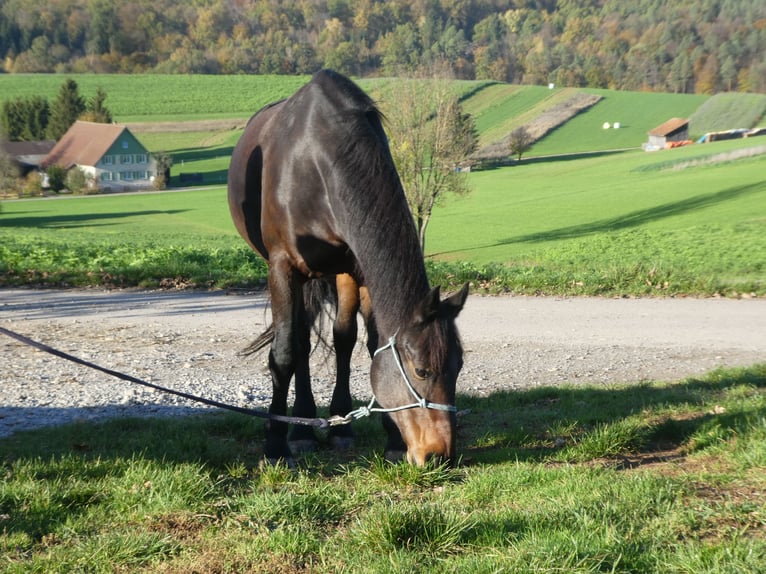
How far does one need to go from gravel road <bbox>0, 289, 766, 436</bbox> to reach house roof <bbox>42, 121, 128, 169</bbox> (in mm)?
66916

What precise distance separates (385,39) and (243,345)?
3913 inches

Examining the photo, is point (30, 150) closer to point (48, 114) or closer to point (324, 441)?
point (48, 114)

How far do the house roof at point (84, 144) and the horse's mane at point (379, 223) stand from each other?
74.3 meters

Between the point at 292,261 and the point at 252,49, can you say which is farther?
the point at 252,49

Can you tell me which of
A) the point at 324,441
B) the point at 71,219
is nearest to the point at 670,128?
the point at 71,219

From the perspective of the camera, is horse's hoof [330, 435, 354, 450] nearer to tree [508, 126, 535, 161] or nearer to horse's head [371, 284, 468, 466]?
horse's head [371, 284, 468, 466]

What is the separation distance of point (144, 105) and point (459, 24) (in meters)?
51.0

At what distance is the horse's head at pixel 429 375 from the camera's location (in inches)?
157

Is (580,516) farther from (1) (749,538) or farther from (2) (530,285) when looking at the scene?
(2) (530,285)

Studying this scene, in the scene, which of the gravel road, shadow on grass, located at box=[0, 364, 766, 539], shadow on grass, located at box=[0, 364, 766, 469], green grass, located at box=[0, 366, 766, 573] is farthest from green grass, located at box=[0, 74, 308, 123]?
green grass, located at box=[0, 366, 766, 573]

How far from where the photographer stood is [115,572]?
9.91 ft

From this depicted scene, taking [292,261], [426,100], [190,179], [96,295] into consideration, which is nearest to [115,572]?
[292,261]

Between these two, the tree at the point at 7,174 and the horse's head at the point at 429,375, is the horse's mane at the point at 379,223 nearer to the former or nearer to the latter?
the horse's head at the point at 429,375

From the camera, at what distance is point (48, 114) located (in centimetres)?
8756
